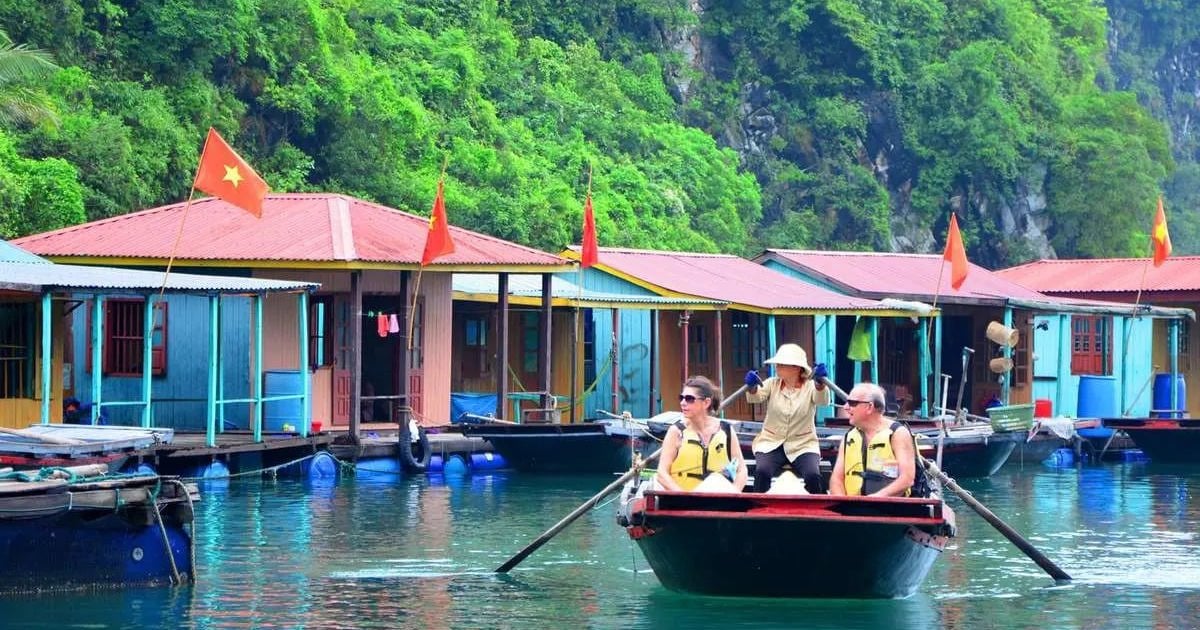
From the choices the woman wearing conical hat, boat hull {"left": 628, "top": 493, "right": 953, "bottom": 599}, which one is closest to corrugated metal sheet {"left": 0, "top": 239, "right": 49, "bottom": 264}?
boat hull {"left": 628, "top": 493, "right": 953, "bottom": 599}

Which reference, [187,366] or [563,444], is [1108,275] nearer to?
[563,444]

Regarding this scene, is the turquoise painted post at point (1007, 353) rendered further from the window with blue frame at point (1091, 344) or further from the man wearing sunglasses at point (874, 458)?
the man wearing sunglasses at point (874, 458)

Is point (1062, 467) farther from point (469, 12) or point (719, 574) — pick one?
point (469, 12)

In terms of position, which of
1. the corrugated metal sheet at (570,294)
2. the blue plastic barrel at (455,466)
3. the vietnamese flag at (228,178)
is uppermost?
the vietnamese flag at (228,178)

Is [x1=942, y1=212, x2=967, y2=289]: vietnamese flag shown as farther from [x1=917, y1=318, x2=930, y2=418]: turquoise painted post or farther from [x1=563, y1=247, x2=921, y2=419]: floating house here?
[x1=917, y1=318, x2=930, y2=418]: turquoise painted post

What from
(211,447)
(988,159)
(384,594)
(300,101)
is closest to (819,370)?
(384,594)

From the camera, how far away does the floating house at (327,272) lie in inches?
1040

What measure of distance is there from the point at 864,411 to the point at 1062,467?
754 inches

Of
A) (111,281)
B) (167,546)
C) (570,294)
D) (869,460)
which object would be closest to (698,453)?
(869,460)

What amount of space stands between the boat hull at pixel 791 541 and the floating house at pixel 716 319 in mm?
15885

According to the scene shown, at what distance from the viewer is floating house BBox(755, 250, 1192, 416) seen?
3522cm

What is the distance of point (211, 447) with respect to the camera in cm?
2402

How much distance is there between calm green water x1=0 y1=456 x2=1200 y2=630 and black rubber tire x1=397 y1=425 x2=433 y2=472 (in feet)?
4.15

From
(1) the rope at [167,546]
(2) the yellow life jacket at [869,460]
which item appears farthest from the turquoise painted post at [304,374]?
(2) the yellow life jacket at [869,460]
